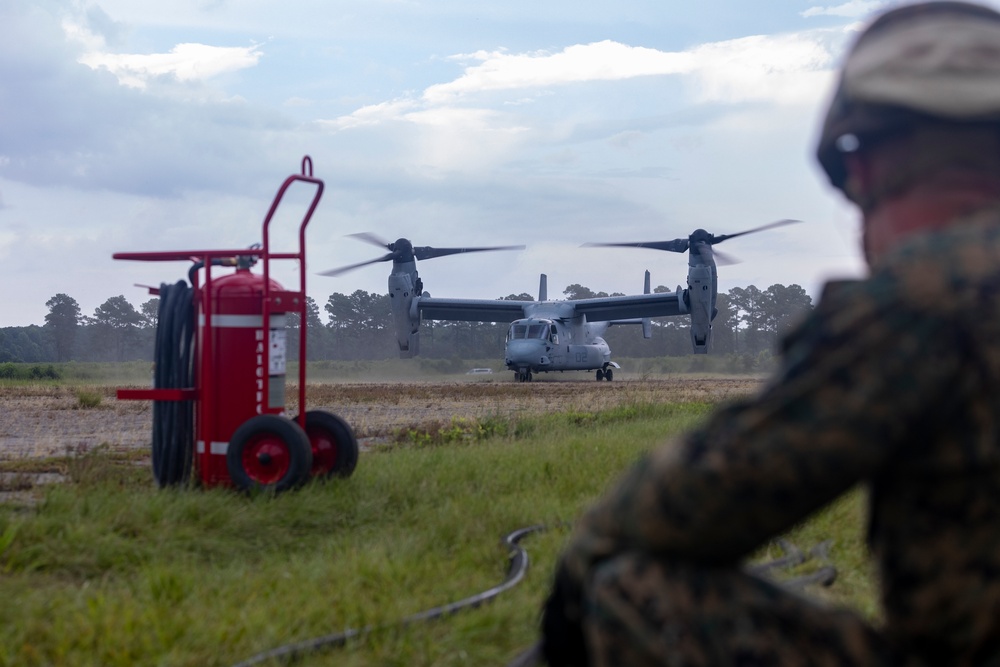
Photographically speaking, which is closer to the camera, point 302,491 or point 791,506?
point 791,506

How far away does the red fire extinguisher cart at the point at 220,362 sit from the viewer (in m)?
6.02

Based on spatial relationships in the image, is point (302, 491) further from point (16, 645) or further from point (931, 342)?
point (931, 342)

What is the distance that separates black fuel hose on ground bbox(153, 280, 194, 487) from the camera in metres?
6.02

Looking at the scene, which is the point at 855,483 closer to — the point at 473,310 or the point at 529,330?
the point at 529,330

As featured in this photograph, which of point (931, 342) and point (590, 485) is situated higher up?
point (931, 342)

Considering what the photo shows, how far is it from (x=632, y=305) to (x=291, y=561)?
1249 inches

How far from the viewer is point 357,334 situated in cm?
8219

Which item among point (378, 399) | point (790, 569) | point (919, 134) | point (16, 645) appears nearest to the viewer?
point (919, 134)

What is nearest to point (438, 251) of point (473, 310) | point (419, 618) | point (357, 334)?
point (473, 310)

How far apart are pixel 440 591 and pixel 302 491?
6.50 ft

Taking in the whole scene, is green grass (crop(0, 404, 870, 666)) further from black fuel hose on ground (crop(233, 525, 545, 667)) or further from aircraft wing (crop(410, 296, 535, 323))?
aircraft wing (crop(410, 296, 535, 323))

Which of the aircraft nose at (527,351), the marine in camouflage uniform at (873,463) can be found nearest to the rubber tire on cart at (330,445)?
the marine in camouflage uniform at (873,463)

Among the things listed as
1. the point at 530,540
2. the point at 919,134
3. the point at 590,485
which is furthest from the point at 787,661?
the point at 590,485

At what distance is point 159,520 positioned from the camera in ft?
15.6
